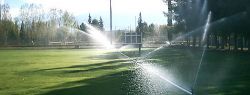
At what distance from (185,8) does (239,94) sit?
35.5 m

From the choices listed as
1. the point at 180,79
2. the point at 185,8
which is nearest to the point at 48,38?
the point at 185,8

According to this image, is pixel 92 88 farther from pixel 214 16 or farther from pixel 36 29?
pixel 36 29

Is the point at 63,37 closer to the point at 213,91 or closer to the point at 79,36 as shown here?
the point at 79,36

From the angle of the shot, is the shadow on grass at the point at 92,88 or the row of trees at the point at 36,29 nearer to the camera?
the shadow on grass at the point at 92,88

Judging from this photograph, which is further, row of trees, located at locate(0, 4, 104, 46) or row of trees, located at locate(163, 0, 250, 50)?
row of trees, located at locate(0, 4, 104, 46)

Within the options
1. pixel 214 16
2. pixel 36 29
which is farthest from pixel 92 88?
pixel 36 29

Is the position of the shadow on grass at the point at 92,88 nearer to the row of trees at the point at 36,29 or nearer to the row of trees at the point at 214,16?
the row of trees at the point at 214,16

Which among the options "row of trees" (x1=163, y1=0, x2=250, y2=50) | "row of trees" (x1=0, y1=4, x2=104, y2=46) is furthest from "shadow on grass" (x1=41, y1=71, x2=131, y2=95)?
"row of trees" (x1=0, y1=4, x2=104, y2=46)

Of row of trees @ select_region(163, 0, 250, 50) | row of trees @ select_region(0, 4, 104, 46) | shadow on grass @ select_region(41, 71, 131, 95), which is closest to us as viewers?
shadow on grass @ select_region(41, 71, 131, 95)

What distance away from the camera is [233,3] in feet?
117

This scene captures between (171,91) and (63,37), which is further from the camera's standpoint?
(63,37)

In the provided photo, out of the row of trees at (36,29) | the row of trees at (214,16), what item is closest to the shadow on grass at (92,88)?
the row of trees at (214,16)

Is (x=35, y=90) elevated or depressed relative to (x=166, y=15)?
depressed

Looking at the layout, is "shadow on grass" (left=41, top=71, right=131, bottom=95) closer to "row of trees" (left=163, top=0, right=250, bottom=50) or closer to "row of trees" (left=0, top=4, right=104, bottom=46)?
"row of trees" (left=163, top=0, right=250, bottom=50)
